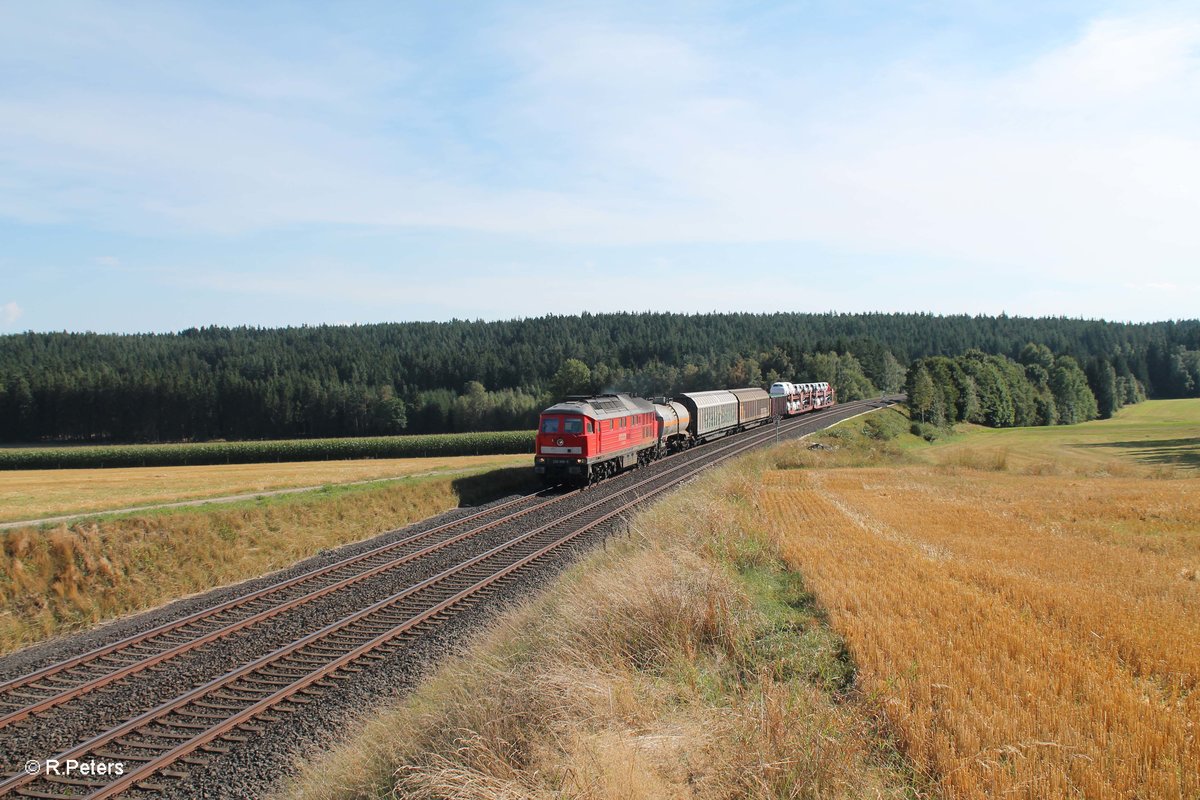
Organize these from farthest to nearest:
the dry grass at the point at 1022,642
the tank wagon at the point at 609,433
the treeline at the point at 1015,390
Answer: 1. the treeline at the point at 1015,390
2. the tank wagon at the point at 609,433
3. the dry grass at the point at 1022,642

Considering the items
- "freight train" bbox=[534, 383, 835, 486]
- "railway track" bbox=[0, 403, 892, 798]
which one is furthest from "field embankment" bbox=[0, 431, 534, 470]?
"railway track" bbox=[0, 403, 892, 798]

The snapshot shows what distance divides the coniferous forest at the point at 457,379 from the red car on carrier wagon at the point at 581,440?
37875mm

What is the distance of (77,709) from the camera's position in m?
→ 9.82

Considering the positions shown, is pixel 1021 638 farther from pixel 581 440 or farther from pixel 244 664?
pixel 581 440

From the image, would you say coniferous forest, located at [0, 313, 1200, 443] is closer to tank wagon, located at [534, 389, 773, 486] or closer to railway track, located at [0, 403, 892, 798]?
tank wagon, located at [534, 389, 773, 486]

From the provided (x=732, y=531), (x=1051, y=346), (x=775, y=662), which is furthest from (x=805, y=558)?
(x=1051, y=346)

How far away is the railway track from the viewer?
8492 millimetres

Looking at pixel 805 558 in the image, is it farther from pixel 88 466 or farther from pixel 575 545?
pixel 88 466

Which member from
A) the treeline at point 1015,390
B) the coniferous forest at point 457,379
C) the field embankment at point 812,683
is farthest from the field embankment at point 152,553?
the treeline at point 1015,390

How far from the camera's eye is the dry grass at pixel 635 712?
18.8 feet

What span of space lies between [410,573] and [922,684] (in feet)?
40.4

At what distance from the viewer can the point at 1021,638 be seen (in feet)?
30.0

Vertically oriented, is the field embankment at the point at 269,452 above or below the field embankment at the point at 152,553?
below

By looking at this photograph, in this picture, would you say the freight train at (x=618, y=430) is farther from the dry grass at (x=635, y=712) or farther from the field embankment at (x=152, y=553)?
the dry grass at (x=635, y=712)
